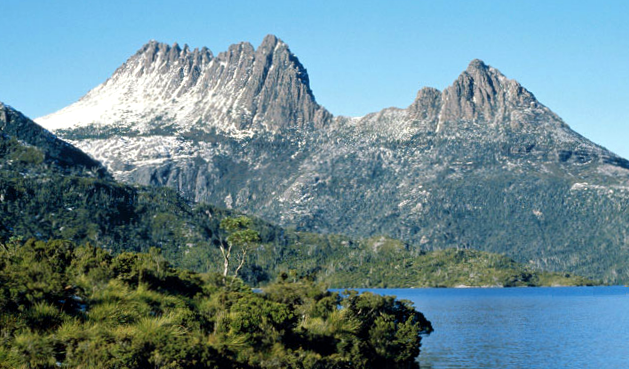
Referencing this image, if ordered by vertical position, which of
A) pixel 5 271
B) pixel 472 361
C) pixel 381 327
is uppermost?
pixel 5 271

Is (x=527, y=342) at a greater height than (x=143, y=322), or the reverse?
(x=143, y=322)

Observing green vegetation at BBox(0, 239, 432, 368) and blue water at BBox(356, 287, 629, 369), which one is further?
blue water at BBox(356, 287, 629, 369)

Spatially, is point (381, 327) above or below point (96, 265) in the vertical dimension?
below

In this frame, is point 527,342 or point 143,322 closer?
point 143,322

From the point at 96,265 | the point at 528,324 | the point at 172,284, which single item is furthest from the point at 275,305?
the point at 528,324

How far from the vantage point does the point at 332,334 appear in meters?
64.0

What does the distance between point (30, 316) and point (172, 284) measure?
74.9 feet

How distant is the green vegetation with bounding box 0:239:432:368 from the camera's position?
36.6 meters

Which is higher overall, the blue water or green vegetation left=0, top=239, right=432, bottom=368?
green vegetation left=0, top=239, right=432, bottom=368

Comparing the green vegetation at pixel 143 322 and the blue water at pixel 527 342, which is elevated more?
the green vegetation at pixel 143 322

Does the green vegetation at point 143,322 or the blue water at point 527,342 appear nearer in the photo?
the green vegetation at point 143,322

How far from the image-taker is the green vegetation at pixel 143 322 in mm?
36594

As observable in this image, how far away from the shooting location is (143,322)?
39.4m

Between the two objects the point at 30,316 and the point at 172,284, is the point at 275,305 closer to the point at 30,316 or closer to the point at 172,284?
the point at 172,284
